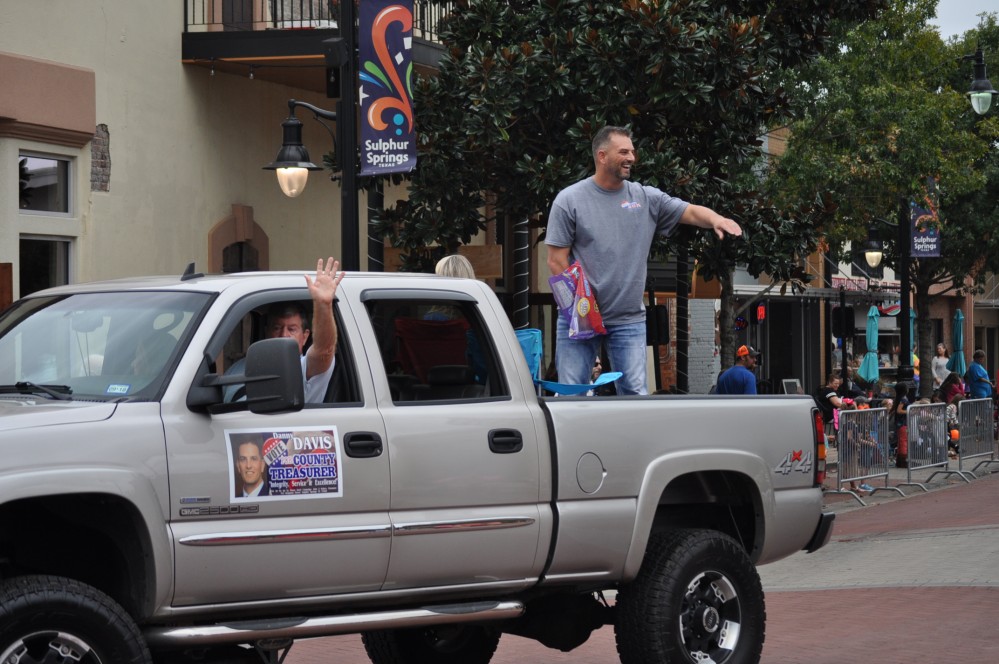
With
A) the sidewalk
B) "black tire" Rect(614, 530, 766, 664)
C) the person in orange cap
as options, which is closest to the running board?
"black tire" Rect(614, 530, 766, 664)

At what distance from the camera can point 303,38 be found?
674 inches

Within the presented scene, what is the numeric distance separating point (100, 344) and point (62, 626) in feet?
3.91

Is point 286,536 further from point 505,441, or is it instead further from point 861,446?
point 861,446

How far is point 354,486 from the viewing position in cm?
576

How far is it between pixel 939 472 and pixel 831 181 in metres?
4.46

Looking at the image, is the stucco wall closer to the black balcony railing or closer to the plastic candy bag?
the black balcony railing

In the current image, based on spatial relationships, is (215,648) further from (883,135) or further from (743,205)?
(883,135)

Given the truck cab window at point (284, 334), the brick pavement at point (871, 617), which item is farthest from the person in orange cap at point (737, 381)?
the truck cab window at point (284, 334)

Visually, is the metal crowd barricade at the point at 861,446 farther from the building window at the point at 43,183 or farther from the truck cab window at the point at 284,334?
the truck cab window at the point at 284,334

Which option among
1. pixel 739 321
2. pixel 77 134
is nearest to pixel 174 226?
pixel 77 134

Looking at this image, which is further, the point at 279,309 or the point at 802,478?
the point at 802,478

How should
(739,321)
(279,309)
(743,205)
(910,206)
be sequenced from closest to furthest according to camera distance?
(279,309), (743,205), (910,206), (739,321)

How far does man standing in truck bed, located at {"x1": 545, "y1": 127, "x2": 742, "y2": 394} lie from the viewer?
26.6 ft

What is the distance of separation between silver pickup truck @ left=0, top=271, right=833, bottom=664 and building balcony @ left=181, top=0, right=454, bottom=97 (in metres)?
10.3
